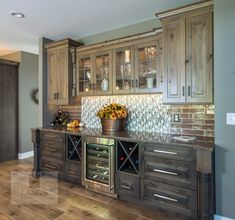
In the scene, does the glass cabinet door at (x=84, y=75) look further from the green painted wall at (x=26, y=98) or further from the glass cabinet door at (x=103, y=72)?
the green painted wall at (x=26, y=98)

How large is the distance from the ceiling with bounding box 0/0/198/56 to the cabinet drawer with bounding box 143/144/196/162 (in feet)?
6.23

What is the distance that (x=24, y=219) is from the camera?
2365mm

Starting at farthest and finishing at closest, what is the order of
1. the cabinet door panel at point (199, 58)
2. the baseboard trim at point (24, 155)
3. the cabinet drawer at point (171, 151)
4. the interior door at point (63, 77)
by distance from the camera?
the baseboard trim at point (24, 155) → the interior door at point (63, 77) → the cabinet door panel at point (199, 58) → the cabinet drawer at point (171, 151)

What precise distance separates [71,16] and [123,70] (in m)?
1.14

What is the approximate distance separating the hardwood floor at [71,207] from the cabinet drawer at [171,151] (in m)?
0.74

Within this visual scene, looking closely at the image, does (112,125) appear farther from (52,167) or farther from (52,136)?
(52,167)

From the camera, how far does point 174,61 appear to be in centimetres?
265

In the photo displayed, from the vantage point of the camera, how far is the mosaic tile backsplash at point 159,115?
2805mm

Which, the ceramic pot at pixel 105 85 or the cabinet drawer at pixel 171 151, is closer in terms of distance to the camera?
the cabinet drawer at pixel 171 151

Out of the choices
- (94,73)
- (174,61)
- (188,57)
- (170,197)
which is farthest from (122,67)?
(170,197)

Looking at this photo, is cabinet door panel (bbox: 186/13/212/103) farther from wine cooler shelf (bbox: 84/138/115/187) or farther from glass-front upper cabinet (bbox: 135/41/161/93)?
wine cooler shelf (bbox: 84/138/115/187)

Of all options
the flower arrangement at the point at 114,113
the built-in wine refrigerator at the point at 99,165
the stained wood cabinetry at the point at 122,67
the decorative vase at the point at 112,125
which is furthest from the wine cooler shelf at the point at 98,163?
the stained wood cabinetry at the point at 122,67

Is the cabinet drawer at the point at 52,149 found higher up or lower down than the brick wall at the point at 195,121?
lower down

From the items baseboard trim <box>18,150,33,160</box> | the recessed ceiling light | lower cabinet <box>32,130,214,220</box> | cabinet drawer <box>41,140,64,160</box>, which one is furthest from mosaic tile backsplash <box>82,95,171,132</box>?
baseboard trim <box>18,150,33,160</box>
